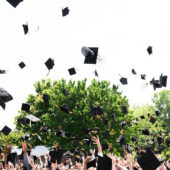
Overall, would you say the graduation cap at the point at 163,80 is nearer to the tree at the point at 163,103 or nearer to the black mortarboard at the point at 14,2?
the black mortarboard at the point at 14,2

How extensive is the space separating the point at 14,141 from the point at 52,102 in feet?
42.7

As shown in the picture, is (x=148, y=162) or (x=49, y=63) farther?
(x=49, y=63)

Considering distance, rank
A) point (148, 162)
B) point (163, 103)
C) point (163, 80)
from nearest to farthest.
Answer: point (148, 162) → point (163, 80) → point (163, 103)

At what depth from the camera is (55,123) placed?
19.5m

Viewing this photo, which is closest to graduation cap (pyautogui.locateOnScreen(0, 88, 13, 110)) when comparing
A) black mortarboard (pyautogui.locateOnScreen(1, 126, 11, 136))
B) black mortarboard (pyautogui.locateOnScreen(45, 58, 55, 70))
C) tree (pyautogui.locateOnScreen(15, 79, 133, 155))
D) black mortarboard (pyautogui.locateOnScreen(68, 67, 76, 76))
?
black mortarboard (pyautogui.locateOnScreen(45, 58, 55, 70))

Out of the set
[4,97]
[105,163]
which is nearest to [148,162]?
[105,163]

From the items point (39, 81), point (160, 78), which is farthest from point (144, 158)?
point (39, 81)

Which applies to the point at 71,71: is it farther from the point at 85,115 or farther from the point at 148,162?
the point at 85,115

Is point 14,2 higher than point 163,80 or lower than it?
higher

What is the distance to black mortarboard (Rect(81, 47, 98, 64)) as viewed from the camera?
667 centimetres

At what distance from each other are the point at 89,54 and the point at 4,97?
2937mm

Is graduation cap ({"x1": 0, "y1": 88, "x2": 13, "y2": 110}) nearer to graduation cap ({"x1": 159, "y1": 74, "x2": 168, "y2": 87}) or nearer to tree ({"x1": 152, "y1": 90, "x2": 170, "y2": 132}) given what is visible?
graduation cap ({"x1": 159, "y1": 74, "x2": 168, "y2": 87})

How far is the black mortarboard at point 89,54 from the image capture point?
667 centimetres

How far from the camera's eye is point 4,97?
5.03 m
